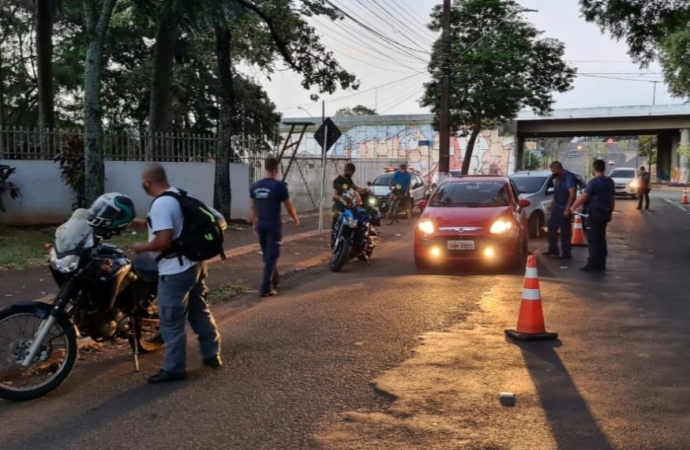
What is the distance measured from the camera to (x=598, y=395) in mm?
5039

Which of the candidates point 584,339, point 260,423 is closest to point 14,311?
point 260,423

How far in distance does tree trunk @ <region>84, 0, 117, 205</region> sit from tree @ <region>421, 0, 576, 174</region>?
26.6 metres

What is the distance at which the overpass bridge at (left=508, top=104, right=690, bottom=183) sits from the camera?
55.1 metres

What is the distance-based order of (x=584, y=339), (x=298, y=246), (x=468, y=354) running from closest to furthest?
(x=468, y=354) < (x=584, y=339) < (x=298, y=246)

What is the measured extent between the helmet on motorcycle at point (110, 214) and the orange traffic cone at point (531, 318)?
3723 mm

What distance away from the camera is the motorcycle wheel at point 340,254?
11.4 meters

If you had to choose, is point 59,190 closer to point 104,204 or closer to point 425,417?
point 104,204

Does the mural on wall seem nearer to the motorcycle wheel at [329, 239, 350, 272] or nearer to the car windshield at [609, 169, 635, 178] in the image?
the car windshield at [609, 169, 635, 178]

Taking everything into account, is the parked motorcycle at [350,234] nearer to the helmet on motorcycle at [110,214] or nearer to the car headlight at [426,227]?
the car headlight at [426,227]

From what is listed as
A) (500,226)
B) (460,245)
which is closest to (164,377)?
(460,245)

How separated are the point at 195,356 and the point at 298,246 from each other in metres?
8.48

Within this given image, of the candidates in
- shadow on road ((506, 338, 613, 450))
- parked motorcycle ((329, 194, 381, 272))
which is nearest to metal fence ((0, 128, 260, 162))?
parked motorcycle ((329, 194, 381, 272))

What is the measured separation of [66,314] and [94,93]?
364 inches

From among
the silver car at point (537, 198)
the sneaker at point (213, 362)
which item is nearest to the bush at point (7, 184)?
the sneaker at point (213, 362)
